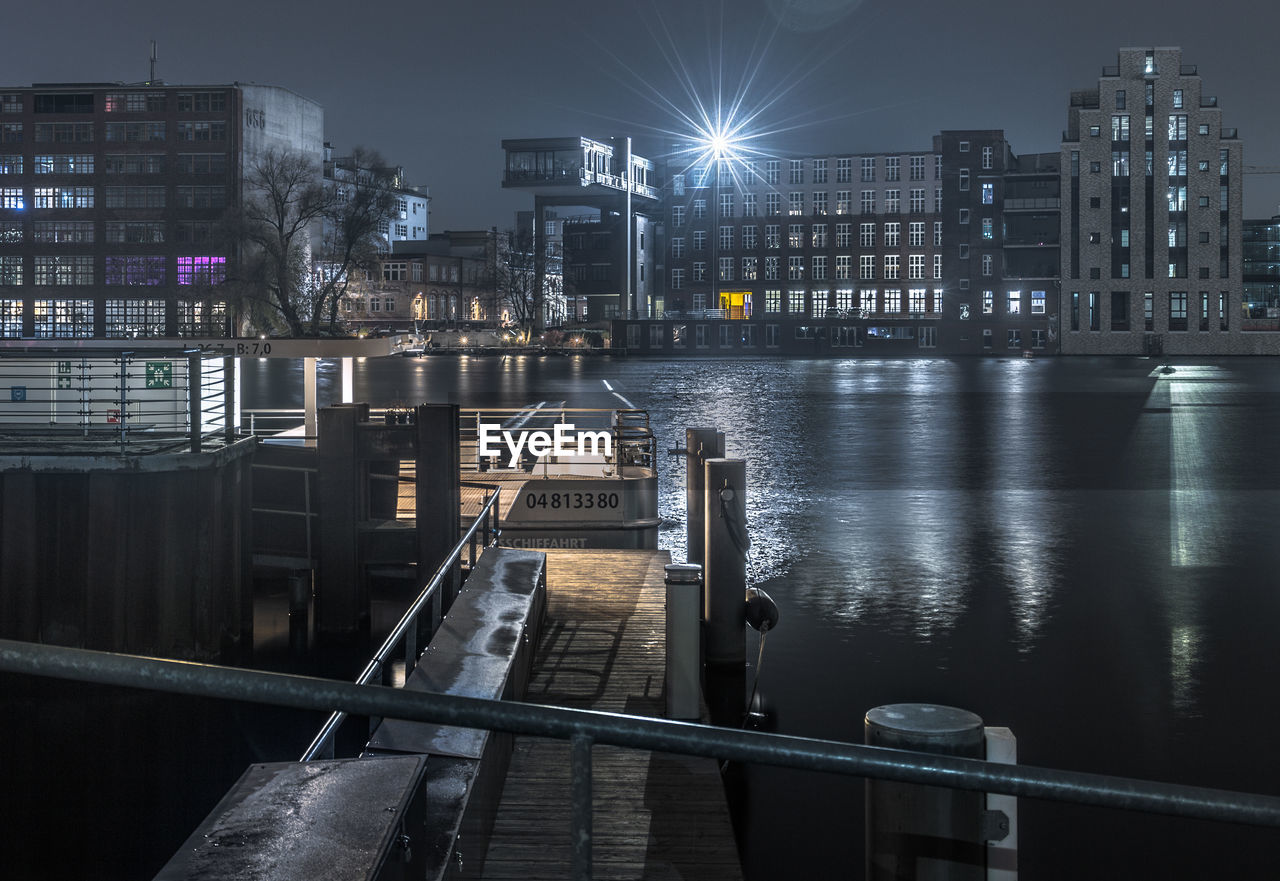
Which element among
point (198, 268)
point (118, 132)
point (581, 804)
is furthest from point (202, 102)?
point (581, 804)

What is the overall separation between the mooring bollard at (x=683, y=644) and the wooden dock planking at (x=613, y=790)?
0.96ft

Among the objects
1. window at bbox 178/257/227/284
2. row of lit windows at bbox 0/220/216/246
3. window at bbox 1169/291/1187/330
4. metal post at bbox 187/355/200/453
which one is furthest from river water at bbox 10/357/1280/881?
row of lit windows at bbox 0/220/216/246

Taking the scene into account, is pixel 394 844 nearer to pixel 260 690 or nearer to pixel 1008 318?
pixel 260 690

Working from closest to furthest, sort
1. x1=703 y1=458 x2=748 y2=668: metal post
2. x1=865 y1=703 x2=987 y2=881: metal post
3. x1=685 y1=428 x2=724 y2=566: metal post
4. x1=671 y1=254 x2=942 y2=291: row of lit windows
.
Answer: x1=865 y1=703 x2=987 y2=881: metal post → x1=703 y1=458 x2=748 y2=668: metal post → x1=685 y1=428 x2=724 y2=566: metal post → x1=671 y1=254 x2=942 y2=291: row of lit windows

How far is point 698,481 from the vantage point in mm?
20328

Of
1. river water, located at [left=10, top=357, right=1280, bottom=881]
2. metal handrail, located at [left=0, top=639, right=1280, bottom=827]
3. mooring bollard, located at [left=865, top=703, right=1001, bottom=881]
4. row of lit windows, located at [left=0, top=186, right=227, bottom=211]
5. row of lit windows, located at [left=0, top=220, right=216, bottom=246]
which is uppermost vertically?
row of lit windows, located at [left=0, top=186, right=227, bottom=211]

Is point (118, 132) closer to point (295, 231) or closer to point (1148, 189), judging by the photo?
point (295, 231)

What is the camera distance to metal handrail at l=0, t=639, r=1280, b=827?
8.37 ft

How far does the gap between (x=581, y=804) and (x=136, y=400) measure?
1725 centimetres

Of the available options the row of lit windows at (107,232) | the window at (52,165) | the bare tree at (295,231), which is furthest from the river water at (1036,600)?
the window at (52,165)

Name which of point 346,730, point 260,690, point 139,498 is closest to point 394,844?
point 260,690

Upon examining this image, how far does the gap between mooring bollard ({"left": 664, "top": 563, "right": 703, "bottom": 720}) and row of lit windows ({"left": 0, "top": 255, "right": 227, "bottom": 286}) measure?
121 metres

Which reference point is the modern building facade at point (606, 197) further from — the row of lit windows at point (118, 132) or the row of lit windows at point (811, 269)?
the row of lit windows at point (118, 132)

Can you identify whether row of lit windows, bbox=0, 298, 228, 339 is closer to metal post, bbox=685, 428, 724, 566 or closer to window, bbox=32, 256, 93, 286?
window, bbox=32, 256, 93, 286
